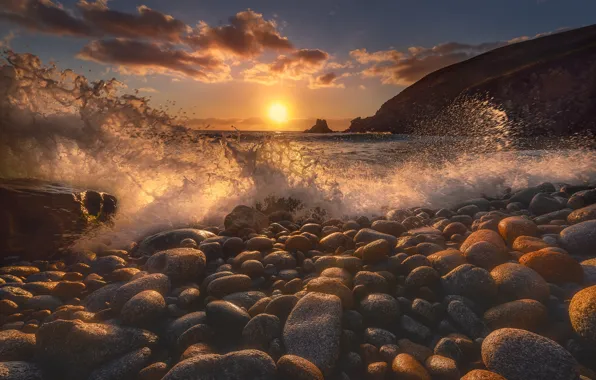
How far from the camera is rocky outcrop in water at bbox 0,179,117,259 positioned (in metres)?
4.24

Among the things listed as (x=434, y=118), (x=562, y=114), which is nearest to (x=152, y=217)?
(x=562, y=114)

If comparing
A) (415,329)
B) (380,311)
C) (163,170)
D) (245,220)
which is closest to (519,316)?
(415,329)

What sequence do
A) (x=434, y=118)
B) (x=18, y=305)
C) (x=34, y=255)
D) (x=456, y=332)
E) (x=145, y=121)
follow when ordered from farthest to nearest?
(x=434, y=118)
(x=145, y=121)
(x=34, y=255)
(x=18, y=305)
(x=456, y=332)

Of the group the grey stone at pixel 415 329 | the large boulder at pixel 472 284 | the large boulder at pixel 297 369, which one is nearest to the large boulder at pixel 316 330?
the large boulder at pixel 297 369

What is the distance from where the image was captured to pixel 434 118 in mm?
83500

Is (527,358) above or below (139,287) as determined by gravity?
below

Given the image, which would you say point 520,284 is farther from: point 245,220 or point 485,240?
point 245,220

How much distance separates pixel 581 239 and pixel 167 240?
476 cm

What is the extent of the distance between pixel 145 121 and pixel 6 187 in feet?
11.4

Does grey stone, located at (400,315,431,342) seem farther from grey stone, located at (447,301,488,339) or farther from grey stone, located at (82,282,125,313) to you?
grey stone, located at (82,282,125,313)

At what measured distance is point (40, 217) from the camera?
4531 millimetres

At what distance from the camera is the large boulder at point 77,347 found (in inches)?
83.0

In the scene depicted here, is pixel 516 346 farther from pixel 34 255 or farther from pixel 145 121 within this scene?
pixel 145 121

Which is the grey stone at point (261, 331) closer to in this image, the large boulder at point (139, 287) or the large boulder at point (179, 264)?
the large boulder at point (139, 287)
